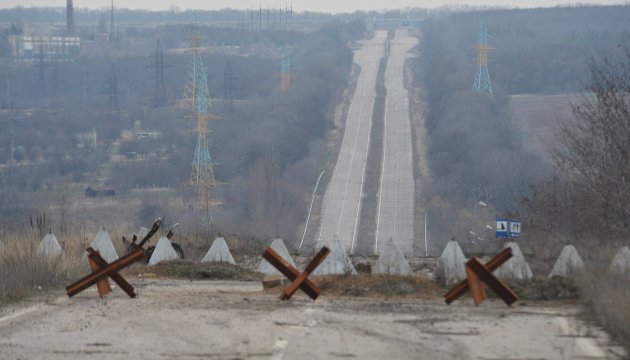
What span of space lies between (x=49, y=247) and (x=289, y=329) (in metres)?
7.34

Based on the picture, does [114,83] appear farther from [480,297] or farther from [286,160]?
[480,297]

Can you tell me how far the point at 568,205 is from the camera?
87.6 feet

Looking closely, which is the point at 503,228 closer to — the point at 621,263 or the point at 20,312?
the point at 621,263

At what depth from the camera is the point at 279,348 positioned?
32.8 feet

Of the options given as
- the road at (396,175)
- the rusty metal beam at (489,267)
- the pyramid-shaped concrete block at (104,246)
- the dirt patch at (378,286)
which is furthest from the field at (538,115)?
the rusty metal beam at (489,267)

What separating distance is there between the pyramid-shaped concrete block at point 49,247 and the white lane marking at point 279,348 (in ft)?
22.4

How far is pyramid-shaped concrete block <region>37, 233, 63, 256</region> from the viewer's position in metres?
16.7

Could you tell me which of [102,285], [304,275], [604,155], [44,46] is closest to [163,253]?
[102,285]

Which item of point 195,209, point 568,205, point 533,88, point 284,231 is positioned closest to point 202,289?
point 568,205

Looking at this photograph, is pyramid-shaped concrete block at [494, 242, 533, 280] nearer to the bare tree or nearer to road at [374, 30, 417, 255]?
the bare tree

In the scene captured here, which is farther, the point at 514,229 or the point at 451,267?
the point at 514,229

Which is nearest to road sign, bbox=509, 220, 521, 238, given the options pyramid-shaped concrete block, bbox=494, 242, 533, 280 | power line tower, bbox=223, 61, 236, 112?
pyramid-shaped concrete block, bbox=494, 242, 533, 280

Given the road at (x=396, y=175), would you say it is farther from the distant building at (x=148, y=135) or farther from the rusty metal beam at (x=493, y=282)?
the distant building at (x=148, y=135)

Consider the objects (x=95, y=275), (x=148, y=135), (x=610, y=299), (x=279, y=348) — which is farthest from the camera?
(x=148, y=135)
